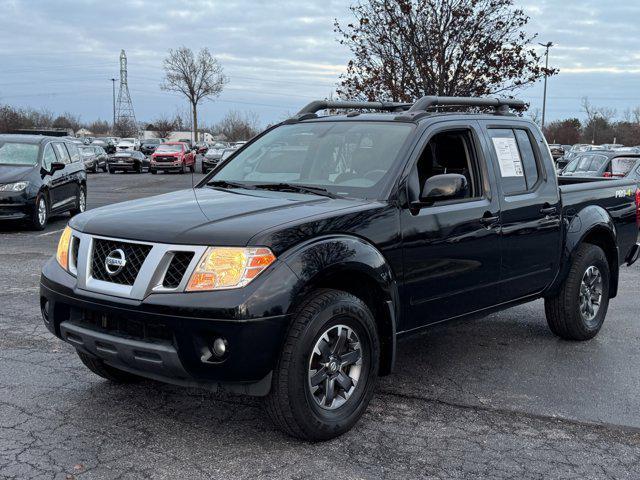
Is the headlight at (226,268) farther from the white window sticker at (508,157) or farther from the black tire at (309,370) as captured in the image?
the white window sticker at (508,157)

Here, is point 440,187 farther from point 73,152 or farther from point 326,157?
point 73,152

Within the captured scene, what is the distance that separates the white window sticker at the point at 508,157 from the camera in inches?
205

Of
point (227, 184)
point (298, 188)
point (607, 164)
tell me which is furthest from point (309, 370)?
point (607, 164)

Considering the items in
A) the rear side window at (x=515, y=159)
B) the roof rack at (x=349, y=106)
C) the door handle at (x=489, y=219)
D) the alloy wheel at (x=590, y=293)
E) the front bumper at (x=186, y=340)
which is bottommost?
the alloy wheel at (x=590, y=293)

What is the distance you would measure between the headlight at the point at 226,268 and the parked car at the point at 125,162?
39005 mm

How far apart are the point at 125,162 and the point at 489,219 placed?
38.3 meters

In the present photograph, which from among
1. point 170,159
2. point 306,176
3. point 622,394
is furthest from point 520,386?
point 170,159

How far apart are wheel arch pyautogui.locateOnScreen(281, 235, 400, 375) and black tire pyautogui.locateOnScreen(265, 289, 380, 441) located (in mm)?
109

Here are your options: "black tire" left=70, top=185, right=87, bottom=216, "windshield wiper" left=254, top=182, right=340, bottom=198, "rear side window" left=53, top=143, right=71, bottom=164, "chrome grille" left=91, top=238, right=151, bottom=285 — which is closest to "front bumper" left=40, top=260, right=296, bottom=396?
"chrome grille" left=91, top=238, right=151, bottom=285

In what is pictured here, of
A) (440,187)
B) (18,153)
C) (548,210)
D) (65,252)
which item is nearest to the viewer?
(65,252)

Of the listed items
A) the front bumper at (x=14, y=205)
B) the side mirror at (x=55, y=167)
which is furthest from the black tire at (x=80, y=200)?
the front bumper at (x=14, y=205)

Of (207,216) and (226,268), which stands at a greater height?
(207,216)

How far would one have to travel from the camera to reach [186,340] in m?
3.47

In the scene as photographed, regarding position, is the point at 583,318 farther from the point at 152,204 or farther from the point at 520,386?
the point at 152,204
